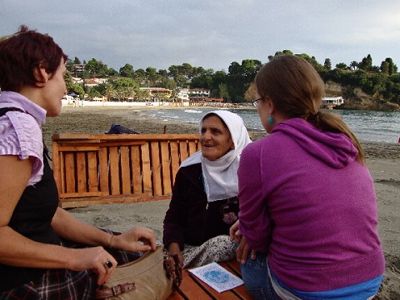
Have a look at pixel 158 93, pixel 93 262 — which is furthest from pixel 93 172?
pixel 158 93

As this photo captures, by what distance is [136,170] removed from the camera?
6625 mm

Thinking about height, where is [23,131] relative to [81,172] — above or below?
above

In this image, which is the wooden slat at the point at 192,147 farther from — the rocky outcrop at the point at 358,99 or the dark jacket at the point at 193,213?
the rocky outcrop at the point at 358,99

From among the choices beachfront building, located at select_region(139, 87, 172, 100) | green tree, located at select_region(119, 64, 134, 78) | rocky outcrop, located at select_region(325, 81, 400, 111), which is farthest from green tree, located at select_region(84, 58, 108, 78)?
rocky outcrop, located at select_region(325, 81, 400, 111)

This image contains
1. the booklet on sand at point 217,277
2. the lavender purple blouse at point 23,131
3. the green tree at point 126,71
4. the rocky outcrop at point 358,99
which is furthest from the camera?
the green tree at point 126,71

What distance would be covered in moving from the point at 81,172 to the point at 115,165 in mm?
535

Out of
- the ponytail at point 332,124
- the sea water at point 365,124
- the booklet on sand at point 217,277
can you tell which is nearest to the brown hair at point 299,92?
the ponytail at point 332,124

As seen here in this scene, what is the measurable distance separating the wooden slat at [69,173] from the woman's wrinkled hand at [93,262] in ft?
15.5

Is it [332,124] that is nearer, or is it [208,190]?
[332,124]

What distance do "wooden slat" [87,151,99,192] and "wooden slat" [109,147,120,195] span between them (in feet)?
0.77

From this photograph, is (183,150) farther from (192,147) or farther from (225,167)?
(225,167)

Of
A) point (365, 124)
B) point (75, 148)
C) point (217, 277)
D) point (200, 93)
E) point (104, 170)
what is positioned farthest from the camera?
point (200, 93)

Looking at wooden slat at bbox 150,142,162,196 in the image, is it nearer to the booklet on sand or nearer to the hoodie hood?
the booklet on sand

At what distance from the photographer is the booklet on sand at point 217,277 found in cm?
243
